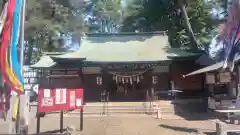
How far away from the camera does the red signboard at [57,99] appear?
36.9 feet

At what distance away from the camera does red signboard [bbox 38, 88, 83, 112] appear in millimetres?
11258

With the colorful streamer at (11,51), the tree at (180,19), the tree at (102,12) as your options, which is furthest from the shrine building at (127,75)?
the tree at (102,12)

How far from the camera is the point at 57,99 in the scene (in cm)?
1146

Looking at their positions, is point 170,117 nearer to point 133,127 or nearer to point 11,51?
point 133,127

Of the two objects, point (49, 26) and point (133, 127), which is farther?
point (49, 26)

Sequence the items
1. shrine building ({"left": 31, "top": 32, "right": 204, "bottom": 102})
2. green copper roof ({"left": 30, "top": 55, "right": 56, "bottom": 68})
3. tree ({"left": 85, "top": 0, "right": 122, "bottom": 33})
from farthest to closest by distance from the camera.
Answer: tree ({"left": 85, "top": 0, "right": 122, "bottom": 33}), green copper roof ({"left": 30, "top": 55, "right": 56, "bottom": 68}), shrine building ({"left": 31, "top": 32, "right": 204, "bottom": 102})

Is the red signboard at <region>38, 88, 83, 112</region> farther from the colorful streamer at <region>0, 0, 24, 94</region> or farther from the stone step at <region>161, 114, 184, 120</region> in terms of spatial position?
the stone step at <region>161, 114, 184, 120</region>

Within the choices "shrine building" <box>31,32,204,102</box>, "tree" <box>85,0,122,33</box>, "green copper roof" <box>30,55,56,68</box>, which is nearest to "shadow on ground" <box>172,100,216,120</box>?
"shrine building" <box>31,32,204,102</box>

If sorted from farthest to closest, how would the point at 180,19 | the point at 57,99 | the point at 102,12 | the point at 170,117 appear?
the point at 102,12, the point at 180,19, the point at 170,117, the point at 57,99

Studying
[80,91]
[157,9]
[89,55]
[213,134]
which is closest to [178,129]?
[213,134]

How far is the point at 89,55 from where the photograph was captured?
23.5 meters

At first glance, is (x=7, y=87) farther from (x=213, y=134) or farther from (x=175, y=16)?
(x=175, y=16)

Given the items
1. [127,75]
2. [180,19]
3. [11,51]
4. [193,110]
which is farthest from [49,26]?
[11,51]

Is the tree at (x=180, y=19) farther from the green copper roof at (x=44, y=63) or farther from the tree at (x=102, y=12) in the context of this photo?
the green copper roof at (x=44, y=63)
